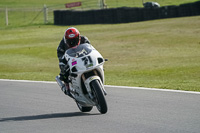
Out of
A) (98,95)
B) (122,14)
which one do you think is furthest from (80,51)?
(122,14)

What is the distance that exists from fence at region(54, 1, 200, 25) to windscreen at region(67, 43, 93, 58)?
936 inches


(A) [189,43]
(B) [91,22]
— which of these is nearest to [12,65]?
(A) [189,43]

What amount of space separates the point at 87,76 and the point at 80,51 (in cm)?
47

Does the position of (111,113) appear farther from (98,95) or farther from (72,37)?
(72,37)

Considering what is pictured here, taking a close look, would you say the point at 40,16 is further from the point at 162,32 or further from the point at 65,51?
the point at 65,51

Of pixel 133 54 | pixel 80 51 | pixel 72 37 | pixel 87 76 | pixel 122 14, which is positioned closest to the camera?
pixel 87 76

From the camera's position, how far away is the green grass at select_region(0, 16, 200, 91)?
12.9m

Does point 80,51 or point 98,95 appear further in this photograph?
point 80,51

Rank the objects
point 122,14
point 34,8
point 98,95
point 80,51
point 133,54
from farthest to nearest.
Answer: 1. point 34,8
2. point 122,14
3. point 133,54
4. point 80,51
5. point 98,95

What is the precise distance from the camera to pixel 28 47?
2431 centimetres

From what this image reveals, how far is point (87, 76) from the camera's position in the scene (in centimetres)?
687

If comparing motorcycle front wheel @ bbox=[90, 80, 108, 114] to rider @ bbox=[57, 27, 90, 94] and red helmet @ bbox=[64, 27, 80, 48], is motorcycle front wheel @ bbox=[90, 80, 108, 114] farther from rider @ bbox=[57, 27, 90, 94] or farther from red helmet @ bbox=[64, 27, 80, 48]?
red helmet @ bbox=[64, 27, 80, 48]

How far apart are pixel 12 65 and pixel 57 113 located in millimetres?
11128

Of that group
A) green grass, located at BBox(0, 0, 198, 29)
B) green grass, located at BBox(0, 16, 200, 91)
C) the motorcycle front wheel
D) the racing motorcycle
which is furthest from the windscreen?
green grass, located at BBox(0, 0, 198, 29)
